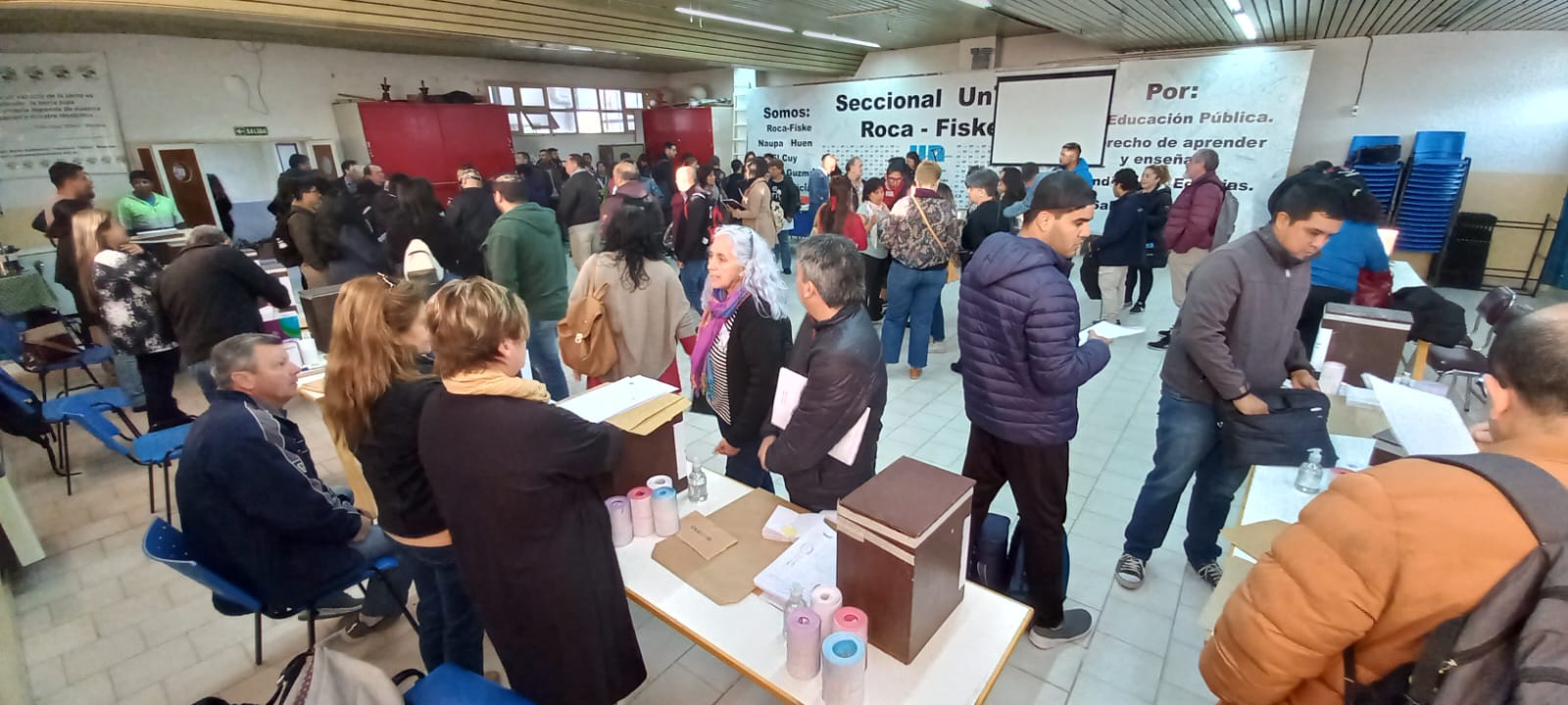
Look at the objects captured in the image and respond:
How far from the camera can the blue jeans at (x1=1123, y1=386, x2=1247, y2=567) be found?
7.60 feet

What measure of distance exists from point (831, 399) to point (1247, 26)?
7.58m

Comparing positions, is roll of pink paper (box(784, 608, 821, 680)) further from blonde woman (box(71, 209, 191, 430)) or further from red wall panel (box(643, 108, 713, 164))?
red wall panel (box(643, 108, 713, 164))

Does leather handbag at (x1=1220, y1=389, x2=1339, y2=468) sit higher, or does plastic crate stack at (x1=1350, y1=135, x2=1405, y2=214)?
plastic crate stack at (x1=1350, y1=135, x2=1405, y2=214)

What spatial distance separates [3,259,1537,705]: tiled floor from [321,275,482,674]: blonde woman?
855mm

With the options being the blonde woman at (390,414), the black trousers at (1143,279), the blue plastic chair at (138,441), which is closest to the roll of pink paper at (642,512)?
the blonde woman at (390,414)

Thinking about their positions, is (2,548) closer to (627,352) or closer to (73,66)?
(627,352)

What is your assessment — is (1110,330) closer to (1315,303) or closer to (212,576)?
(1315,303)

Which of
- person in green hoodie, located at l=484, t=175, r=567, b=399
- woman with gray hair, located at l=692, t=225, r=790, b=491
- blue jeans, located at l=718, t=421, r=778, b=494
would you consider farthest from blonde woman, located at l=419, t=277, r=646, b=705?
person in green hoodie, located at l=484, t=175, r=567, b=399

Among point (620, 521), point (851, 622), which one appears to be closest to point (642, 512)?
point (620, 521)

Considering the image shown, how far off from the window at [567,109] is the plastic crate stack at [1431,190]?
12192mm

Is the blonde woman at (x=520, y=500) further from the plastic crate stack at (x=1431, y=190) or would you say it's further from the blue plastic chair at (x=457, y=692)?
the plastic crate stack at (x=1431, y=190)

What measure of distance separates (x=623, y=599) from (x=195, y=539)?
1.45 meters

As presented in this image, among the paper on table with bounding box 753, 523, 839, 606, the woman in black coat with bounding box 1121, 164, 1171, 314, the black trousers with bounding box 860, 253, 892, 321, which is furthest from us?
the black trousers with bounding box 860, 253, 892, 321

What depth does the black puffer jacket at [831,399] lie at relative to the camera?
1764mm
